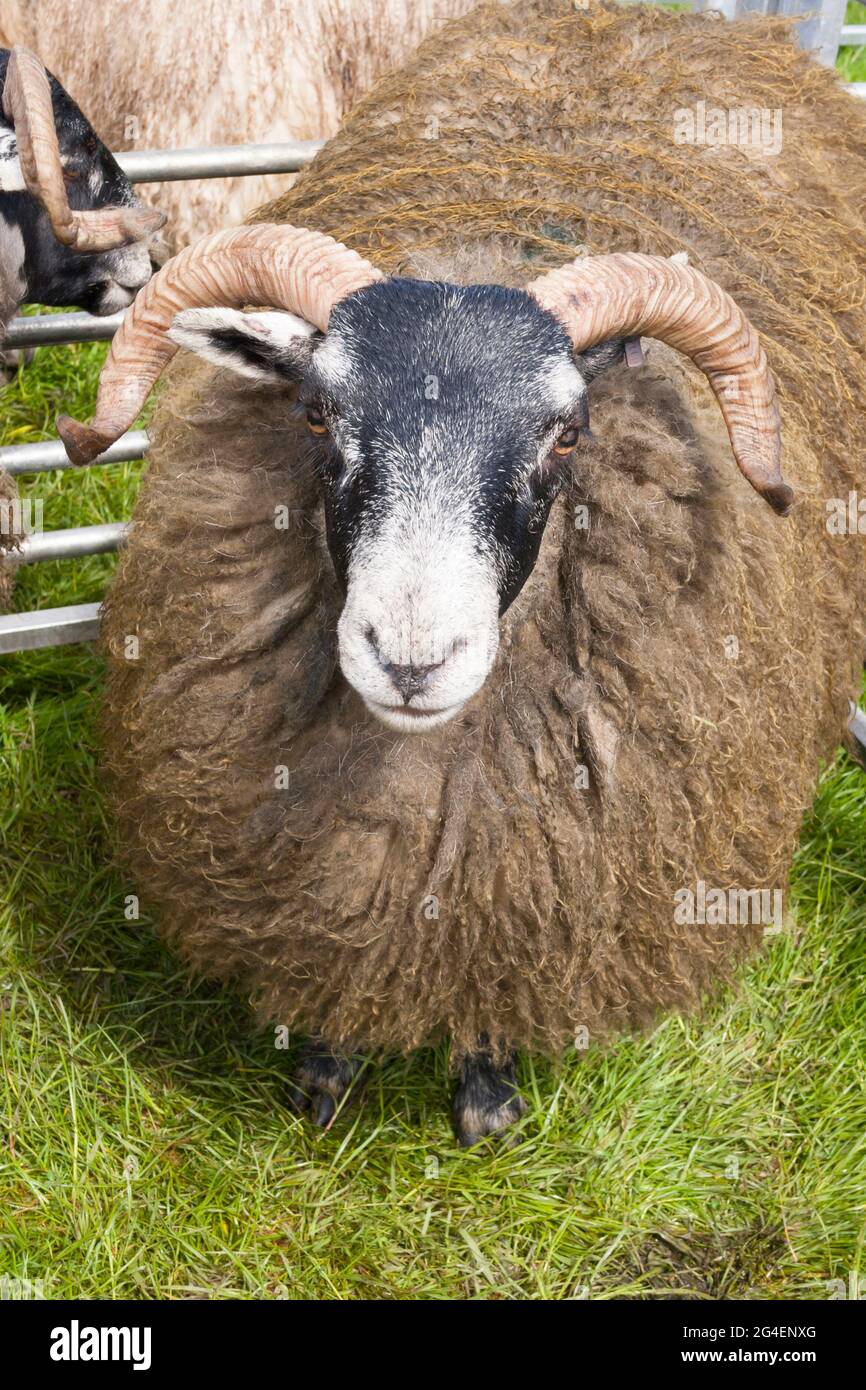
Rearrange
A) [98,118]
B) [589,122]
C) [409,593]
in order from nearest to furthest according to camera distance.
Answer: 1. [409,593]
2. [589,122]
3. [98,118]

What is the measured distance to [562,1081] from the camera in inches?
142

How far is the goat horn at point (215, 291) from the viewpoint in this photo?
243 centimetres

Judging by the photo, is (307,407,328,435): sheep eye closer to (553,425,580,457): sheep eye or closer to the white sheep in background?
(553,425,580,457): sheep eye

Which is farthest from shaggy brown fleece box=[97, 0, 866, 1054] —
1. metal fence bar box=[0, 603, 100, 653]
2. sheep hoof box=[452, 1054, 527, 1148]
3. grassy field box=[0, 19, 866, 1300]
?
metal fence bar box=[0, 603, 100, 653]

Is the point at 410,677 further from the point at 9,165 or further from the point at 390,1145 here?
the point at 9,165

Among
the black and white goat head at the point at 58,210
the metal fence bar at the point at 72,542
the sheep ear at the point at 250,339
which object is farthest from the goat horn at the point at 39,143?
the metal fence bar at the point at 72,542

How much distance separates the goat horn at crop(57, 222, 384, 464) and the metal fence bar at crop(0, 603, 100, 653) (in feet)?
5.42

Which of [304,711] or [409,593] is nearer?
[409,593]

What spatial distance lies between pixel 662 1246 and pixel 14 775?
223 centimetres

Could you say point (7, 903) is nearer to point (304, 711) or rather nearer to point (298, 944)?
point (298, 944)

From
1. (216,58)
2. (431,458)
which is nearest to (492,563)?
(431,458)

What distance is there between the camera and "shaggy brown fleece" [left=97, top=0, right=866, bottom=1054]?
109 inches

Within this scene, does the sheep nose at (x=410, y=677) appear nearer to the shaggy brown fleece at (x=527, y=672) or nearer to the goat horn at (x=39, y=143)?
the shaggy brown fleece at (x=527, y=672)

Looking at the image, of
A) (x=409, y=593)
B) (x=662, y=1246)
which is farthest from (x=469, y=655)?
(x=662, y=1246)
